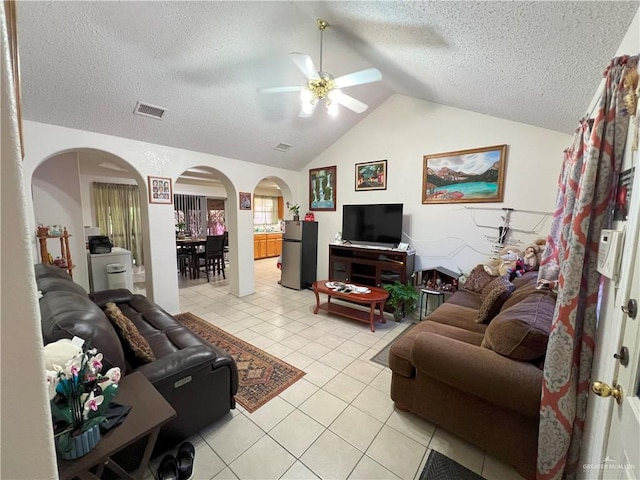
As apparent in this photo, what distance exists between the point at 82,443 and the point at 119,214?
21.8ft

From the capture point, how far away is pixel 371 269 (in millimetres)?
4098

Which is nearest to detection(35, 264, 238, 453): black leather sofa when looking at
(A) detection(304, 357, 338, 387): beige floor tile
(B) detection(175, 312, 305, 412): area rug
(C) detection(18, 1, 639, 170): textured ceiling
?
(B) detection(175, 312, 305, 412): area rug

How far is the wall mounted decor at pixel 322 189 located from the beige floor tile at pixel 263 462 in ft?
12.1

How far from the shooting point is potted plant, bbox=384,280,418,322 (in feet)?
11.2

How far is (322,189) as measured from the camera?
A: 490 cm

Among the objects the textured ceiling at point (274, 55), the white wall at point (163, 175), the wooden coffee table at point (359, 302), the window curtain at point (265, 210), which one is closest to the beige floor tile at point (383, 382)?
the wooden coffee table at point (359, 302)

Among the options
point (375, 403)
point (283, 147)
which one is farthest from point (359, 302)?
point (283, 147)

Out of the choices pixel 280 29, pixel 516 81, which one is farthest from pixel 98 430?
pixel 516 81

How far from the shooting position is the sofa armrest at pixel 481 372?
1.36m

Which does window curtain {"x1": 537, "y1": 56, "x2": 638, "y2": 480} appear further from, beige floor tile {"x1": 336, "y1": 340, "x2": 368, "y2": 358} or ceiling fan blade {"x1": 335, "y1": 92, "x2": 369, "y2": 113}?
ceiling fan blade {"x1": 335, "y1": 92, "x2": 369, "y2": 113}

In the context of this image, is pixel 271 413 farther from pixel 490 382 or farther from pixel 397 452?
pixel 490 382

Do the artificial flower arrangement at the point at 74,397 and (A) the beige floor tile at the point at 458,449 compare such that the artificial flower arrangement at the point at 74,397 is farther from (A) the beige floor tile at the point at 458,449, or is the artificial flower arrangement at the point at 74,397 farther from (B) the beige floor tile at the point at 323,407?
(A) the beige floor tile at the point at 458,449

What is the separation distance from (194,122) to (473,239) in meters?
3.80

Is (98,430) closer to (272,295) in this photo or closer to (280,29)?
(280,29)
